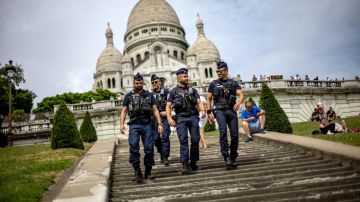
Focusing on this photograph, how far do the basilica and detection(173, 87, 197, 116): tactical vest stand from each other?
5206 centimetres

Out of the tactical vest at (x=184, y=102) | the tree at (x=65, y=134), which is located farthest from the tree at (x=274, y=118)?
the tactical vest at (x=184, y=102)

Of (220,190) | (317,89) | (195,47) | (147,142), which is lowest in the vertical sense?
(220,190)

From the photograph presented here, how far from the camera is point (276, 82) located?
2288cm

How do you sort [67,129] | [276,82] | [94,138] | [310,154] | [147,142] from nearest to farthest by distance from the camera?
[147,142] → [310,154] → [67,129] → [94,138] → [276,82]

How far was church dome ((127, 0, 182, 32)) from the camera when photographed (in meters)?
80.7

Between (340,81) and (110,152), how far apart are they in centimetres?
2015

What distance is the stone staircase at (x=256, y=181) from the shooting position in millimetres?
4777

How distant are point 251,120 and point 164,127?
11.5ft

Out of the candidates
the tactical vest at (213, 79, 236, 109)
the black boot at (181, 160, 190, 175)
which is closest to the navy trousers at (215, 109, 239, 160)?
the tactical vest at (213, 79, 236, 109)

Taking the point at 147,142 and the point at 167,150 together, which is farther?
the point at 167,150

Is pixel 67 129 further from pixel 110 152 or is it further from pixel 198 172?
pixel 198 172

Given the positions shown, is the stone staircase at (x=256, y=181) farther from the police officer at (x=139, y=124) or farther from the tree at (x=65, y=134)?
the tree at (x=65, y=134)

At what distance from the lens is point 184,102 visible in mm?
6453

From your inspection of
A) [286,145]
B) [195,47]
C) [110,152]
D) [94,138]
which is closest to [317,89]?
[94,138]
